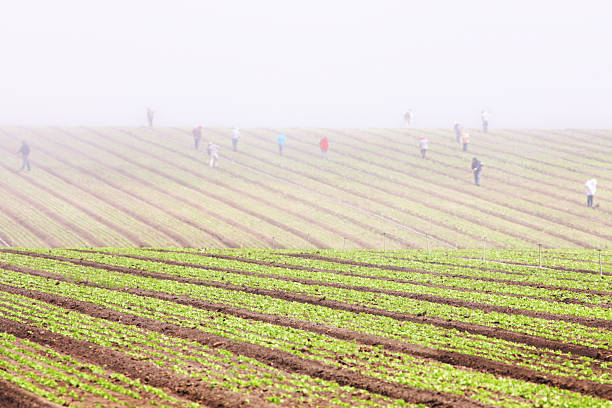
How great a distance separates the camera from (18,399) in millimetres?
14898

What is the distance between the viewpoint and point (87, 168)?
61.6 metres

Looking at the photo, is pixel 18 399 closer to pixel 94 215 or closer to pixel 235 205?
pixel 94 215

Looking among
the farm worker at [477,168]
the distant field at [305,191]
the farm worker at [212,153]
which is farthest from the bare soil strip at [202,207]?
the farm worker at [477,168]

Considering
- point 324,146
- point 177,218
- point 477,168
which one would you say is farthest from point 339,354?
point 324,146

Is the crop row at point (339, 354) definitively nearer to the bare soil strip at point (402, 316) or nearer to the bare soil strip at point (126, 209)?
the bare soil strip at point (402, 316)

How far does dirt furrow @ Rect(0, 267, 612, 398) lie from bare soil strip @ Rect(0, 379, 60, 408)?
909 centimetres

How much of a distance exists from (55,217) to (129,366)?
3038 cm

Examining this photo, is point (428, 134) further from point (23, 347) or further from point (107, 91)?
point (107, 91)

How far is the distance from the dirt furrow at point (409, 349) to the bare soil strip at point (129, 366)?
3.58 m

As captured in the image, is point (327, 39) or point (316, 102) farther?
point (327, 39)

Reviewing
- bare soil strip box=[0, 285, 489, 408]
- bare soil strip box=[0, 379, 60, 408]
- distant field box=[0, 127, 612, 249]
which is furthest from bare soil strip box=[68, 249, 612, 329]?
bare soil strip box=[0, 379, 60, 408]

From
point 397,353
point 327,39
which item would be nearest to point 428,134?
point 397,353

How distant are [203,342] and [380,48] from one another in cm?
15093

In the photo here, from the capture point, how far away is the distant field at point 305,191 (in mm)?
43000
